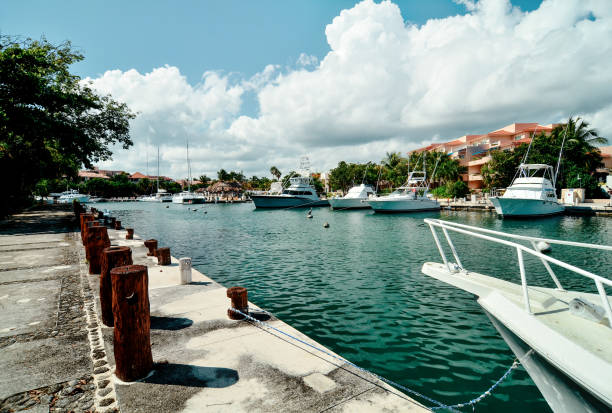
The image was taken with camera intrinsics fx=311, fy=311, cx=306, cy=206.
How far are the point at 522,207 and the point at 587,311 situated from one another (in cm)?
3222

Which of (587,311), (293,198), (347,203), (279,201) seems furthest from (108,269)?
(293,198)

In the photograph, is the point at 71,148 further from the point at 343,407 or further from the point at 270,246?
the point at 343,407

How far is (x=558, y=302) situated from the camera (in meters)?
3.86

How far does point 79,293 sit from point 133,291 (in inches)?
166

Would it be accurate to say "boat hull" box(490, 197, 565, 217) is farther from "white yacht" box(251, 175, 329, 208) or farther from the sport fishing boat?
"white yacht" box(251, 175, 329, 208)

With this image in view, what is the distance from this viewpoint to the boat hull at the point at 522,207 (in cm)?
2973

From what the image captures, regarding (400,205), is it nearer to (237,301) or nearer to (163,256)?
(163,256)

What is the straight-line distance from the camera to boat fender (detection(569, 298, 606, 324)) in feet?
10.9

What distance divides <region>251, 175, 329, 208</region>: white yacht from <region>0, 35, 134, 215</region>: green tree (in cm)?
2808

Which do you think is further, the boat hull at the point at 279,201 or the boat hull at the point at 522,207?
the boat hull at the point at 279,201

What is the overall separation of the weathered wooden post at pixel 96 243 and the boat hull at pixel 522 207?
3258 centimetres

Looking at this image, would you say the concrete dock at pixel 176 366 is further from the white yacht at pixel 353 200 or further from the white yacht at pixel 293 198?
the white yacht at pixel 293 198

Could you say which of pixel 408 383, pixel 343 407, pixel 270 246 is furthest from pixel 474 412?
pixel 270 246

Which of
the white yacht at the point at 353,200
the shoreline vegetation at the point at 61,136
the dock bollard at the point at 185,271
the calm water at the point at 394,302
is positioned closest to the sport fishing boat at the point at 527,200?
the shoreline vegetation at the point at 61,136
